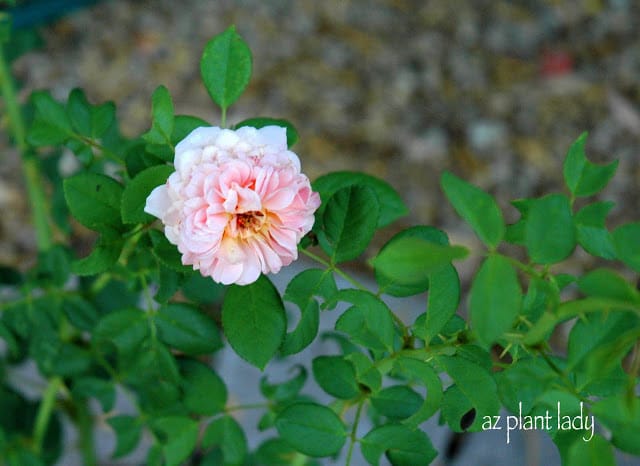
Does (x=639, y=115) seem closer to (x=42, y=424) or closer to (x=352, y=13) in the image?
(x=352, y=13)

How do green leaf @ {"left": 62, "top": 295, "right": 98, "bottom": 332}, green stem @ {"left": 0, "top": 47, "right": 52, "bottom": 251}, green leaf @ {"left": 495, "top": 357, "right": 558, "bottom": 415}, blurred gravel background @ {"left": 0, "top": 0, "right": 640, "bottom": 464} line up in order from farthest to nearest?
blurred gravel background @ {"left": 0, "top": 0, "right": 640, "bottom": 464}, green stem @ {"left": 0, "top": 47, "right": 52, "bottom": 251}, green leaf @ {"left": 62, "top": 295, "right": 98, "bottom": 332}, green leaf @ {"left": 495, "top": 357, "right": 558, "bottom": 415}

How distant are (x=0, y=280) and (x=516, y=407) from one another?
A: 840 mm

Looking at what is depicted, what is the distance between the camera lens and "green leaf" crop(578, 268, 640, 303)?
21.5 inches

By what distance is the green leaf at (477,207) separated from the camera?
0.61 metres

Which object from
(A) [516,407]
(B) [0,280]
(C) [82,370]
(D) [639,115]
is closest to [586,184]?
(A) [516,407]

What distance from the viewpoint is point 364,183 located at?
0.88 metres

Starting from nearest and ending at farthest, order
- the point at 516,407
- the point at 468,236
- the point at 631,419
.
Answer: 1. the point at 631,419
2. the point at 516,407
3. the point at 468,236

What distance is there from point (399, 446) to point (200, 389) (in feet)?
0.99

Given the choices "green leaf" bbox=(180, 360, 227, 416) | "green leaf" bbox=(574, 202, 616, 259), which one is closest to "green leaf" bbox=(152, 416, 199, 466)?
"green leaf" bbox=(180, 360, 227, 416)

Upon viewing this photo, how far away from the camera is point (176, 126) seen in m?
0.82

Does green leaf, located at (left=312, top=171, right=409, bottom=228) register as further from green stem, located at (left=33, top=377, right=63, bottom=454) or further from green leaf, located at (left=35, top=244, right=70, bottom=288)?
green stem, located at (left=33, top=377, right=63, bottom=454)

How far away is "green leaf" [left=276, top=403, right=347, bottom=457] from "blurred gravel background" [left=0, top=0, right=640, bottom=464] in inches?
54.8

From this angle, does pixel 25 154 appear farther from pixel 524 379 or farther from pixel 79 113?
pixel 524 379

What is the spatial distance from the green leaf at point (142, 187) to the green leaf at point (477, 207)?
0.87ft
